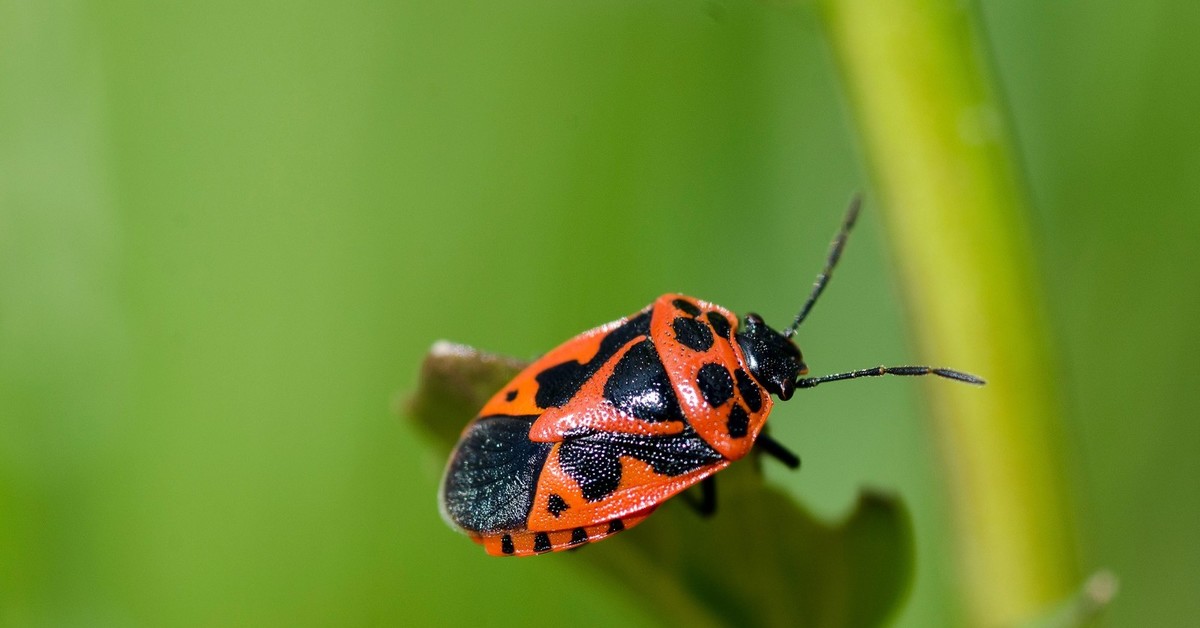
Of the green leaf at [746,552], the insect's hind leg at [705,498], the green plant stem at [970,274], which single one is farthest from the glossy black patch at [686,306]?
the green plant stem at [970,274]

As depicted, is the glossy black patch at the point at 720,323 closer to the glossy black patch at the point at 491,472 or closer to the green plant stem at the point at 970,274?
the glossy black patch at the point at 491,472

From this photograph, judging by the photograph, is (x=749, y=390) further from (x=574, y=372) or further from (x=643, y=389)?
(x=574, y=372)

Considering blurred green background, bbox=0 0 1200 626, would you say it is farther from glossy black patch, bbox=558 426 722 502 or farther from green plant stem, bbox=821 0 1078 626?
green plant stem, bbox=821 0 1078 626

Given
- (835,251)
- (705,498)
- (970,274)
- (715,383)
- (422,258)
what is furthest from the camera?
(422,258)

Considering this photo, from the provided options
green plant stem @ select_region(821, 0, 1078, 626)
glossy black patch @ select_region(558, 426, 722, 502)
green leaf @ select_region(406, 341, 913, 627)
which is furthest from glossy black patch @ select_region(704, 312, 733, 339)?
green plant stem @ select_region(821, 0, 1078, 626)

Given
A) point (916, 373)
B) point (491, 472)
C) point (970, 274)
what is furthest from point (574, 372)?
point (970, 274)

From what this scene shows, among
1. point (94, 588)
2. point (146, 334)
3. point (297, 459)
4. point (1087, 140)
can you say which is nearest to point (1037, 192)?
point (1087, 140)
